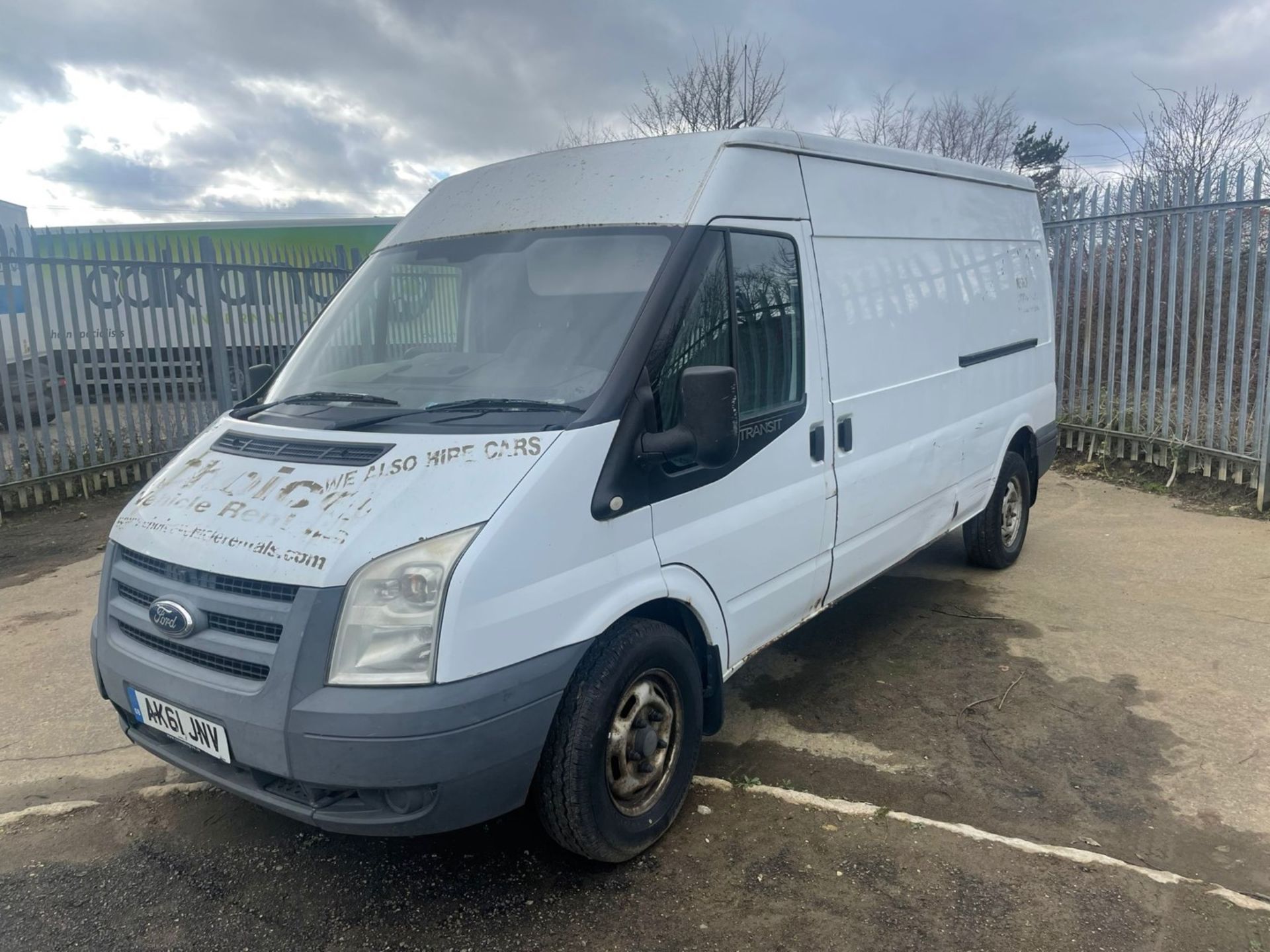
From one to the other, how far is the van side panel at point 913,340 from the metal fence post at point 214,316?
24.0 feet

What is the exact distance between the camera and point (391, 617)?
2385mm

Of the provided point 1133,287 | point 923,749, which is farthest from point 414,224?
point 1133,287

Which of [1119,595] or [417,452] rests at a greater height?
[417,452]

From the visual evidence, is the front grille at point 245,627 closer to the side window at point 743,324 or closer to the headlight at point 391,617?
the headlight at point 391,617

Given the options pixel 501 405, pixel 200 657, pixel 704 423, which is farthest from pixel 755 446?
pixel 200 657

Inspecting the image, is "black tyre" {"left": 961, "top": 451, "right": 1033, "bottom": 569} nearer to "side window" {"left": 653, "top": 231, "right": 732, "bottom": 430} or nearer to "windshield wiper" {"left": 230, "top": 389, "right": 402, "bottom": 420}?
"side window" {"left": 653, "top": 231, "right": 732, "bottom": 430}

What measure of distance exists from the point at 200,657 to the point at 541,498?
3.65 feet

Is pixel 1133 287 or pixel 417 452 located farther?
pixel 1133 287

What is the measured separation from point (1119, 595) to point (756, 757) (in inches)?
119

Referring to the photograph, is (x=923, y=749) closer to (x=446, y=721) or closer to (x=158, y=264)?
(x=446, y=721)

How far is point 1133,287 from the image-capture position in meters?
8.07

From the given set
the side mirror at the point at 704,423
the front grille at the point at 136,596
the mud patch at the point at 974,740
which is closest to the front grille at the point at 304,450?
the front grille at the point at 136,596

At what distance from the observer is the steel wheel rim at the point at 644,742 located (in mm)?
2816

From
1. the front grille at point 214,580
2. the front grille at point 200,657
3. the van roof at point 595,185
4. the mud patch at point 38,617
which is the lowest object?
the mud patch at point 38,617
